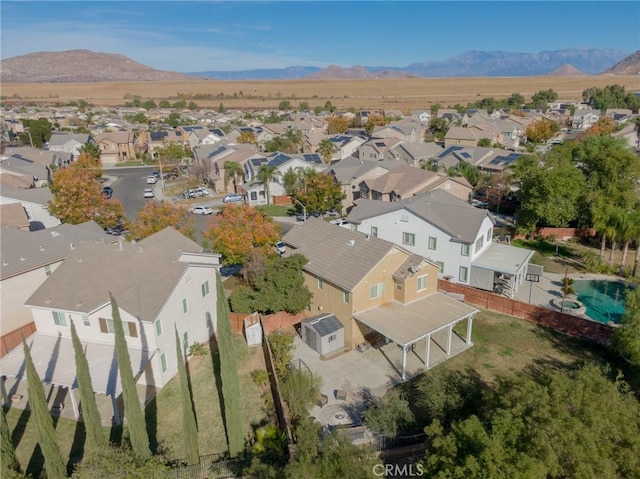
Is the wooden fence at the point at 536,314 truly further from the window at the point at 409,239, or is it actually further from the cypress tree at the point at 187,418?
the cypress tree at the point at 187,418

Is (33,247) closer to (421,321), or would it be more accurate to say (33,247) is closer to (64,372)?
(64,372)

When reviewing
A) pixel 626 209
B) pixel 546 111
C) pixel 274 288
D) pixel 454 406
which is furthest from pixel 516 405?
pixel 546 111

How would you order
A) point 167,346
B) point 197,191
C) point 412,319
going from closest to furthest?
1. point 167,346
2. point 412,319
3. point 197,191

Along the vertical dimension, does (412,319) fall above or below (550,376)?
below

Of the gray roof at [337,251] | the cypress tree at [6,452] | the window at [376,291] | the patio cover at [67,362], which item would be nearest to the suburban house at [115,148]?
the gray roof at [337,251]

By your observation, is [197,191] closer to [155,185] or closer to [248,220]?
[155,185]

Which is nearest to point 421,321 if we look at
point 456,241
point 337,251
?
point 337,251
